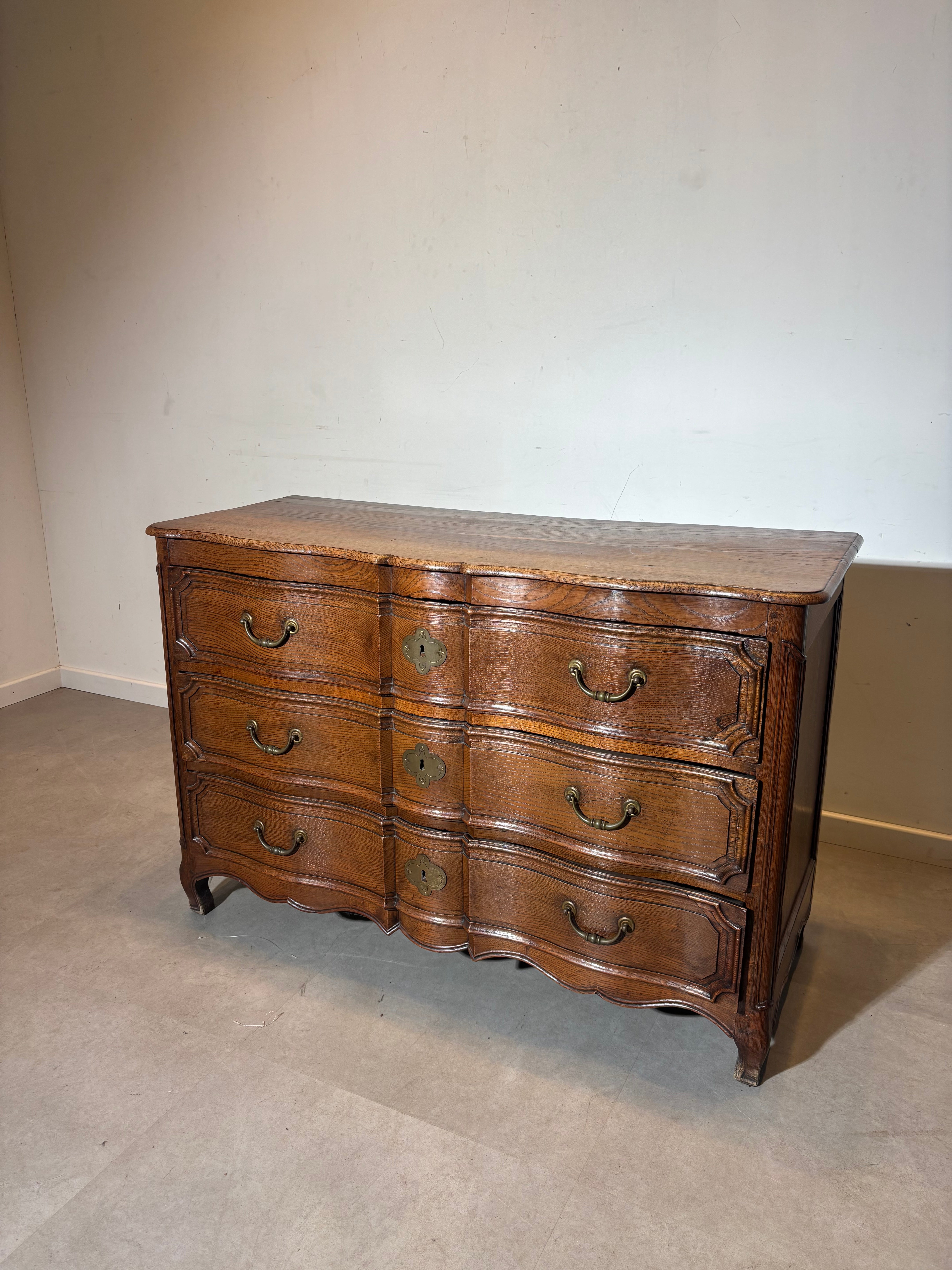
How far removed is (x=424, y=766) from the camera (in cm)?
166

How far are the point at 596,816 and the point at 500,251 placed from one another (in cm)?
145

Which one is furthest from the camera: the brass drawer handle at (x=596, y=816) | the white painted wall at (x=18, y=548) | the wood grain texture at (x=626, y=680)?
the white painted wall at (x=18, y=548)

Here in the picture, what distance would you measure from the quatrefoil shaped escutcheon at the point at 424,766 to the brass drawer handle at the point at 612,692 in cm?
32

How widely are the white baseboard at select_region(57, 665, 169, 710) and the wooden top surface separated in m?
1.40

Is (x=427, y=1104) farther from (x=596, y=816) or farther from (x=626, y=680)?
(x=626, y=680)

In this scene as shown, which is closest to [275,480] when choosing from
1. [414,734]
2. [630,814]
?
[414,734]

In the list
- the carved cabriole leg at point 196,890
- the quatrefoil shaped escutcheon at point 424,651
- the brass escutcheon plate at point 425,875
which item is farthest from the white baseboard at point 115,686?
the quatrefoil shaped escutcheon at point 424,651

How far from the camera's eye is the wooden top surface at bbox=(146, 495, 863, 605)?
4.57 feet

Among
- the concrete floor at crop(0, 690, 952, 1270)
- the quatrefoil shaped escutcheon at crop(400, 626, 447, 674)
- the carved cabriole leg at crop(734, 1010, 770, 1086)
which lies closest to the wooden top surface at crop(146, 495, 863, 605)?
the quatrefoil shaped escutcheon at crop(400, 626, 447, 674)

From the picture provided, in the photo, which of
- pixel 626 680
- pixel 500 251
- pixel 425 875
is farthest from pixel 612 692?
pixel 500 251

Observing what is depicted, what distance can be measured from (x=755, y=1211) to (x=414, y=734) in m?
0.89

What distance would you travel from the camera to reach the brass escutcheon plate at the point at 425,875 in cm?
170

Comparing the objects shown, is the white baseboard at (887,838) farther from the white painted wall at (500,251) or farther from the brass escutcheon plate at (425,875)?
the brass escutcheon plate at (425,875)

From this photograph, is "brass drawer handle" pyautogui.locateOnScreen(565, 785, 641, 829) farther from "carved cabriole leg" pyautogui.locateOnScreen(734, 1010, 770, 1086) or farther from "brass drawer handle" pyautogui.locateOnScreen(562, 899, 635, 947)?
"carved cabriole leg" pyautogui.locateOnScreen(734, 1010, 770, 1086)
